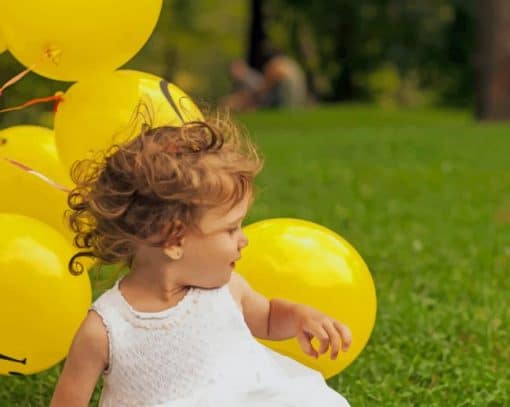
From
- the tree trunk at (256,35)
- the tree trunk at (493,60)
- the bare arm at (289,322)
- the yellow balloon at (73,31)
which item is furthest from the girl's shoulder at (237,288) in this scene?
the tree trunk at (256,35)

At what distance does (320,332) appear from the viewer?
243 centimetres

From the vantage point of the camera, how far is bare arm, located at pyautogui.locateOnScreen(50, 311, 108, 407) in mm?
2189

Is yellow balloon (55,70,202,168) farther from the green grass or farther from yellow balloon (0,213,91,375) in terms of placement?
the green grass

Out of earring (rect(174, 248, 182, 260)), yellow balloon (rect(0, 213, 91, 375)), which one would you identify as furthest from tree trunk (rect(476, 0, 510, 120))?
earring (rect(174, 248, 182, 260))

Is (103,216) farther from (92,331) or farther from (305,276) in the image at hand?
(305,276)

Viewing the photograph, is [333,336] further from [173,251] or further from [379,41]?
[379,41]

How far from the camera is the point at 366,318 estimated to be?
2953 mm

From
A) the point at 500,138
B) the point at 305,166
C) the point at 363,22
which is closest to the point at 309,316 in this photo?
the point at 305,166

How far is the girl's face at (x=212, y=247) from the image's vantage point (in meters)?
2.23

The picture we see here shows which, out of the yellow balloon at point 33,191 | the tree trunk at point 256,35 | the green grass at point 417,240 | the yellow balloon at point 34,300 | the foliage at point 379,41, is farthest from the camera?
the tree trunk at point 256,35

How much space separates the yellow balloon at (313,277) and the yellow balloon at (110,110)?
0.40 m

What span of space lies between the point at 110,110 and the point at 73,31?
0.71ft

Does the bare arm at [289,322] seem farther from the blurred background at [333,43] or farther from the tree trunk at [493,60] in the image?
the blurred background at [333,43]

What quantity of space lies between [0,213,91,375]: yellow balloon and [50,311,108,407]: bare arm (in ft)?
1.55
